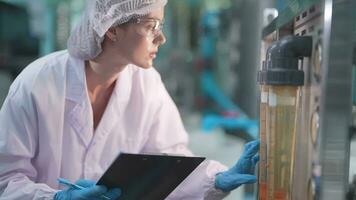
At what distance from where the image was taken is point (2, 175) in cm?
119

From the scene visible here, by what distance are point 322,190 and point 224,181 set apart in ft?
1.44

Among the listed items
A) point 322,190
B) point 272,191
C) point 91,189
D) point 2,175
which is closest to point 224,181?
point 272,191

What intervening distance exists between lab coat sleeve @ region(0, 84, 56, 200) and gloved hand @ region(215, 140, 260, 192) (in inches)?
18.3

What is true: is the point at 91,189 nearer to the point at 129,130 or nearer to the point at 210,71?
the point at 129,130

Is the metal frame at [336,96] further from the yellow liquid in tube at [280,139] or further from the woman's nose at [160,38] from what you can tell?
the woman's nose at [160,38]

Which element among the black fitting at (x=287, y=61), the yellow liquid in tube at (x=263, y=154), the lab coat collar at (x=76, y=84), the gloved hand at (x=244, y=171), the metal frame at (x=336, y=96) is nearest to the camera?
the metal frame at (x=336, y=96)

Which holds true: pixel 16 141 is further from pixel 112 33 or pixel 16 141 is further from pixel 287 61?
pixel 287 61

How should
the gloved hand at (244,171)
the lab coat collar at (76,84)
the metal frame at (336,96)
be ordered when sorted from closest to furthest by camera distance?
the metal frame at (336,96) → the gloved hand at (244,171) → the lab coat collar at (76,84)

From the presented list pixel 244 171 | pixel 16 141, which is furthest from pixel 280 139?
pixel 16 141

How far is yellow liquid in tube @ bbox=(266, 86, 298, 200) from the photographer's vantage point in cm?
88

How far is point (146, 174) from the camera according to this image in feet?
3.23

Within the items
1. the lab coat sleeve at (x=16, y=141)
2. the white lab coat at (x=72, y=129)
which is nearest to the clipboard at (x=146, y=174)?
the white lab coat at (x=72, y=129)

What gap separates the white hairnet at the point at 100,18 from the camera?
115 centimetres

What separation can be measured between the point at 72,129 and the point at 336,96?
811 millimetres
